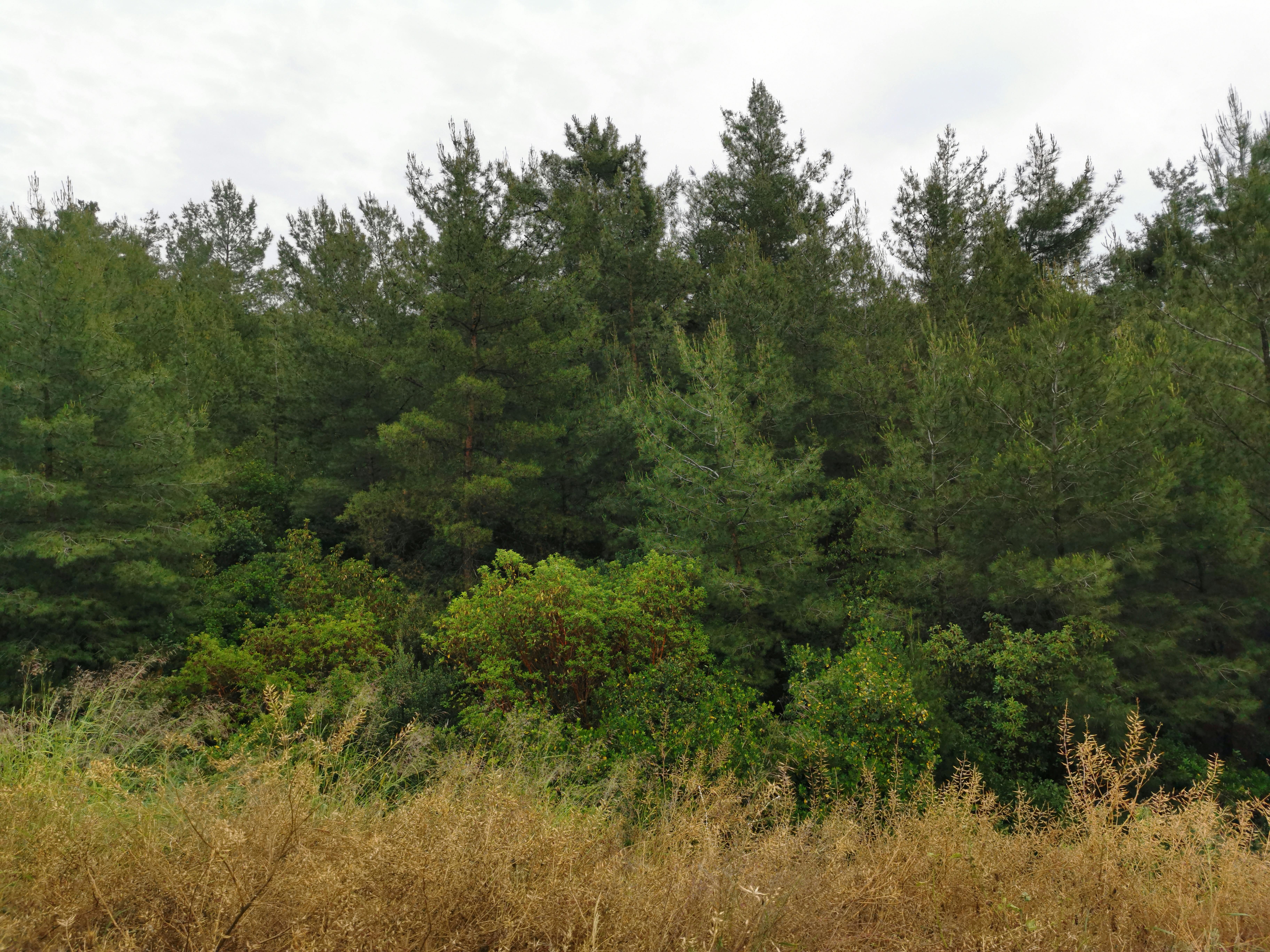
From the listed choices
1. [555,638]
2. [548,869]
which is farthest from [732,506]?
[548,869]

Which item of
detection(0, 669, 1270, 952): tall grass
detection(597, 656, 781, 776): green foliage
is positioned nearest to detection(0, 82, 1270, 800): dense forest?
detection(597, 656, 781, 776): green foliage

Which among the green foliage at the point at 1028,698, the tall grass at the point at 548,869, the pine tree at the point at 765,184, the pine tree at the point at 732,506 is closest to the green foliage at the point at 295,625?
the tall grass at the point at 548,869

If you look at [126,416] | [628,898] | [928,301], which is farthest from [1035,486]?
[126,416]

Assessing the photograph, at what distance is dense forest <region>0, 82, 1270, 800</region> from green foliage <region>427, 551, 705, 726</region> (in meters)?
0.06

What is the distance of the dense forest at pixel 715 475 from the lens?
785cm

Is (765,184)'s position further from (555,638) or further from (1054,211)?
(555,638)

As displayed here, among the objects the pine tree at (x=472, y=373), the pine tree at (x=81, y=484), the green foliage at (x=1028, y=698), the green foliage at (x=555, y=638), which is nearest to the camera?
the green foliage at (x=1028, y=698)

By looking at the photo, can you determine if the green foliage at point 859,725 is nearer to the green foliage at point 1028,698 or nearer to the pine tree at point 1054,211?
the green foliage at point 1028,698

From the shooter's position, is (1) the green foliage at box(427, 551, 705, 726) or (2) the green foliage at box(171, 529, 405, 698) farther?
(2) the green foliage at box(171, 529, 405, 698)

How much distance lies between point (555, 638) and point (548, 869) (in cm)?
550

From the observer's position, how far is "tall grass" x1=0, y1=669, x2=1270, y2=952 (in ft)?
6.77

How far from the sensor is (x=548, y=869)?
245 centimetres

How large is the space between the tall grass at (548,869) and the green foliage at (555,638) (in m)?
3.65

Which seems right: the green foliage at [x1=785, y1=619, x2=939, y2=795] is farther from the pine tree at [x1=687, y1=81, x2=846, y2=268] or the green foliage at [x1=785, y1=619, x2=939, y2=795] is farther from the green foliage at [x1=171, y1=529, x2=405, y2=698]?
the pine tree at [x1=687, y1=81, x2=846, y2=268]
